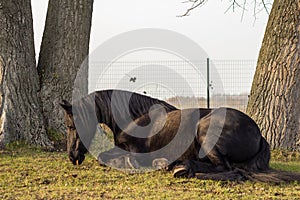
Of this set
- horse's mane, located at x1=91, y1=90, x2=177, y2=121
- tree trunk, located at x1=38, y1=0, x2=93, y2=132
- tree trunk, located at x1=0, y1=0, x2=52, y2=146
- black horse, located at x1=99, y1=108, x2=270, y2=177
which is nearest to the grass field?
black horse, located at x1=99, y1=108, x2=270, y2=177

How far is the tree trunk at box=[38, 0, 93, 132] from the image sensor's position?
29.9 ft

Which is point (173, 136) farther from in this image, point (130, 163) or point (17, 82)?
point (17, 82)

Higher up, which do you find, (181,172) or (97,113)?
(97,113)

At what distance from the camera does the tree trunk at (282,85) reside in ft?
26.9

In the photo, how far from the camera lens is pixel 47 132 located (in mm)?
8945

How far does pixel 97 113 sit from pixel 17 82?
2.54 metres

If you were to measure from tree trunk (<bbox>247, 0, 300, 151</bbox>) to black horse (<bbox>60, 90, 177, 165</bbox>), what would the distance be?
2.50 metres

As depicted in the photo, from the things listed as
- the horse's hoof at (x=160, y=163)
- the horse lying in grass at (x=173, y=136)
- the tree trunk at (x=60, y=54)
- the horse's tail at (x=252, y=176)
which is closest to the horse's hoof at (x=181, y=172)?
the horse lying in grass at (x=173, y=136)

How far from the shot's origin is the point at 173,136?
6277 mm

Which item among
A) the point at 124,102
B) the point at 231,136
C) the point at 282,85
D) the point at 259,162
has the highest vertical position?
the point at 282,85

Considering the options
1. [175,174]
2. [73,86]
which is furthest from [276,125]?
[73,86]

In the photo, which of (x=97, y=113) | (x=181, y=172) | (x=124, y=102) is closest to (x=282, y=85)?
(x=124, y=102)

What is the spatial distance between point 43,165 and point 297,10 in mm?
5199

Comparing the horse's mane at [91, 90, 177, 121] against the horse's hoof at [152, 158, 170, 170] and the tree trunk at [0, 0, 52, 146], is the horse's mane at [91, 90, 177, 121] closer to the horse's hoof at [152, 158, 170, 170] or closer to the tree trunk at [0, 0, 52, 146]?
the horse's hoof at [152, 158, 170, 170]
